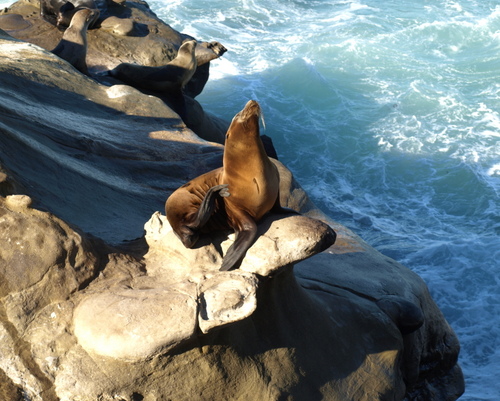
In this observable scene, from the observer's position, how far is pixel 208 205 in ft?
13.4

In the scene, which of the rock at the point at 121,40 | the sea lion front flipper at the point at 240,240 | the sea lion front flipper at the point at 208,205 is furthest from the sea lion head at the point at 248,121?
the rock at the point at 121,40

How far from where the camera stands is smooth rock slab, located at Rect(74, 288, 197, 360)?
3322 mm

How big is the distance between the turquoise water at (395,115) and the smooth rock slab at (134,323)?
4588 millimetres

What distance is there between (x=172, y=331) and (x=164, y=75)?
7.49m

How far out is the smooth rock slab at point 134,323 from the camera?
3.32 m

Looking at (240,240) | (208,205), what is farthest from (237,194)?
(240,240)

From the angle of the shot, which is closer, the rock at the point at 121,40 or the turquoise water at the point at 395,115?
the turquoise water at the point at 395,115

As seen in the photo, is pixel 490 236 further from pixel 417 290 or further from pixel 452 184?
pixel 417 290

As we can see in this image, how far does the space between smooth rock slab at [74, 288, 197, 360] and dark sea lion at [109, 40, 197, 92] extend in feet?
23.2

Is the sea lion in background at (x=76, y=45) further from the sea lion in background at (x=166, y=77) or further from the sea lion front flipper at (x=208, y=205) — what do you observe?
the sea lion front flipper at (x=208, y=205)

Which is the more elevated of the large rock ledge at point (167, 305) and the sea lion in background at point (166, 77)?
the large rock ledge at point (167, 305)

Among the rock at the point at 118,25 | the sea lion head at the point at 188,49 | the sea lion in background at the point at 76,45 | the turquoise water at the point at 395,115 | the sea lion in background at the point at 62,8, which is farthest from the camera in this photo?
the rock at the point at 118,25

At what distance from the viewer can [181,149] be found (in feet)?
24.3

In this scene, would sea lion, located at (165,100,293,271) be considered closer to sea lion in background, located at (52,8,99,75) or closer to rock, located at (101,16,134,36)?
sea lion in background, located at (52,8,99,75)
